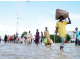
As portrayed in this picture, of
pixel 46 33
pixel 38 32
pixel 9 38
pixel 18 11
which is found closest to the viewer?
pixel 46 33

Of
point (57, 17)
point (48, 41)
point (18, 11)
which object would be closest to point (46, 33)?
point (48, 41)

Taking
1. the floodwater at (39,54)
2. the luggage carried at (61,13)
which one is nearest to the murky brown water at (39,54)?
the floodwater at (39,54)

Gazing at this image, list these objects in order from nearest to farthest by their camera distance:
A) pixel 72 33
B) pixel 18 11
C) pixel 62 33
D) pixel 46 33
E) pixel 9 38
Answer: pixel 62 33 < pixel 46 33 < pixel 9 38 < pixel 18 11 < pixel 72 33

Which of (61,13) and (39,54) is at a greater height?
(61,13)

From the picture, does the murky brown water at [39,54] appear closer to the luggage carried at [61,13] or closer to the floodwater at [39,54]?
the floodwater at [39,54]

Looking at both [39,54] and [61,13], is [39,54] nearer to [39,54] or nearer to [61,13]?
[39,54]

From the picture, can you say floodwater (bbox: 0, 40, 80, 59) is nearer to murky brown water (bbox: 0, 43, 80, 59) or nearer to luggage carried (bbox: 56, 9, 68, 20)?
murky brown water (bbox: 0, 43, 80, 59)

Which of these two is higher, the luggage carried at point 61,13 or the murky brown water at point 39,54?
the luggage carried at point 61,13

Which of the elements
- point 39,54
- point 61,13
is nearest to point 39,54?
point 39,54

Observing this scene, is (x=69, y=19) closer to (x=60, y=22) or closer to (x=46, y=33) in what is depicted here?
(x=60, y=22)

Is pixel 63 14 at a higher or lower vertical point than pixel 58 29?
higher

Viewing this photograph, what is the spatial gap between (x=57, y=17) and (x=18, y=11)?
42.2 m

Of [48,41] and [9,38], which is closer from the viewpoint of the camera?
[48,41]

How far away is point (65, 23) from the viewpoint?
11.2 meters
